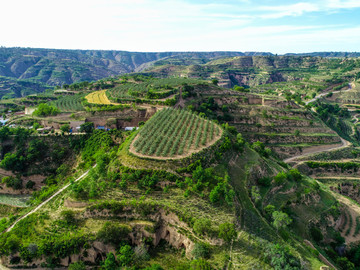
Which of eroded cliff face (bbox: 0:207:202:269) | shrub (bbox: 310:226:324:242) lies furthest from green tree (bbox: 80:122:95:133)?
shrub (bbox: 310:226:324:242)

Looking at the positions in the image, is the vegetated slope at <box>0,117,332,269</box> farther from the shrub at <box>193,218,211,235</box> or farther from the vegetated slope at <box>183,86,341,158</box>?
the vegetated slope at <box>183,86,341,158</box>

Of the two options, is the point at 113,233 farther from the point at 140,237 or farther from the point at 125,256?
the point at 140,237

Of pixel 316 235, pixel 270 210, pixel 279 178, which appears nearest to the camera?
pixel 270 210

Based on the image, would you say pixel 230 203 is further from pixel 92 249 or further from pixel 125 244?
pixel 92 249

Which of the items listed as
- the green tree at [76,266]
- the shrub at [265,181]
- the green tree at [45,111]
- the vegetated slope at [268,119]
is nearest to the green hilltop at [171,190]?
the green tree at [76,266]

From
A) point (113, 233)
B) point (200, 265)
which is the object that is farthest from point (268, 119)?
point (113, 233)

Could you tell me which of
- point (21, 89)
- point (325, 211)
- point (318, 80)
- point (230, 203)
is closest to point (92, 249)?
point (230, 203)

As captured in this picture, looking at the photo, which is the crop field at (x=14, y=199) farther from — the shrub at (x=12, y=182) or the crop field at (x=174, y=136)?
the crop field at (x=174, y=136)
